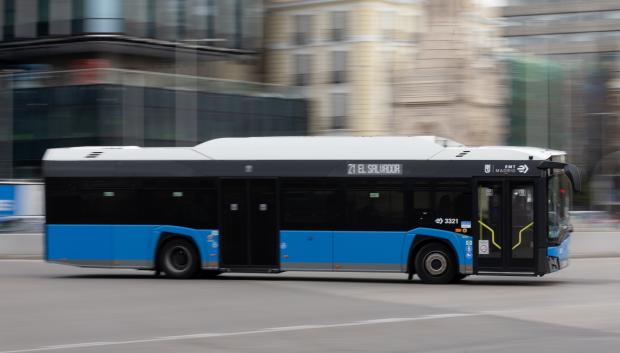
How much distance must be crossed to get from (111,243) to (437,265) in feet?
21.1

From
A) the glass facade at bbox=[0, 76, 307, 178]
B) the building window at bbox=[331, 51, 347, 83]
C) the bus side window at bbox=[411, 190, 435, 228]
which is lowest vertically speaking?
the bus side window at bbox=[411, 190, 435, 228]

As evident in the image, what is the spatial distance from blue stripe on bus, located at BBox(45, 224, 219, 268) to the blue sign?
47.5ft

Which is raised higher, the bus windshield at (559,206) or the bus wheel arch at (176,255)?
the bus windshield at (559,206)

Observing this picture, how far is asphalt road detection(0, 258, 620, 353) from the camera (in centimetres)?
1210

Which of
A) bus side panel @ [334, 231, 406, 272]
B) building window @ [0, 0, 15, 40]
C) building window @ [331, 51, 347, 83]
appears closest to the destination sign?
bus side panel @ [334, 231, 406, 272]

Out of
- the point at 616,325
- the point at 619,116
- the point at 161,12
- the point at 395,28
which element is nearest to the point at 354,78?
the point at 395,28

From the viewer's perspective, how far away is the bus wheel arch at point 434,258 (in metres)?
20.9

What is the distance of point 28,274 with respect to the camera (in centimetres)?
2492

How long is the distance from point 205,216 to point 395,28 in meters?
46.7

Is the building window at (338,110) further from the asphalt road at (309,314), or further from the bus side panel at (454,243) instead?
the bus side panel at (454,243)

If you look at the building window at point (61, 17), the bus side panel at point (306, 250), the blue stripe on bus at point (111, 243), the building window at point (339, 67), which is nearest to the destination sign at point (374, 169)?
the bus side panel at point (306, 250)

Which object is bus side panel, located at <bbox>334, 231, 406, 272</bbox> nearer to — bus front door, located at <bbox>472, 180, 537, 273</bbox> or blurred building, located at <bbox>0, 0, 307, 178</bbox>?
bus front door, located at <bbox>472, 180, 537, 273</bbox>

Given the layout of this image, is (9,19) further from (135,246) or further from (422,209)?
(422,209)

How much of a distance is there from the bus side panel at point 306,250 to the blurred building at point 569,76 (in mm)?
33642
